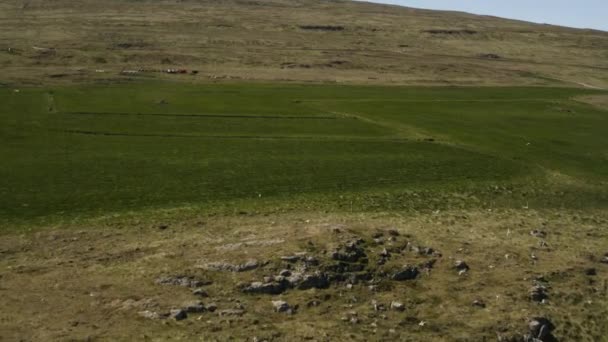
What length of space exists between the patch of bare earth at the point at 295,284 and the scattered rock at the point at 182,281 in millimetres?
53

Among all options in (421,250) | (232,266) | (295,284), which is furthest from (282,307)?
(421,250)

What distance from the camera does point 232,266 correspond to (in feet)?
69.2

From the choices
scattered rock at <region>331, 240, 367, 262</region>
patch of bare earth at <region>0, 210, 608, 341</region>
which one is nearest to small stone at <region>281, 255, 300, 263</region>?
patch of bare earth at <region>0, 210, 608, 341</region>

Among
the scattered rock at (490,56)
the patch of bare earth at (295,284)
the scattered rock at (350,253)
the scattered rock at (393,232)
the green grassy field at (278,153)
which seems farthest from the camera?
the scattered rock at (490,56)

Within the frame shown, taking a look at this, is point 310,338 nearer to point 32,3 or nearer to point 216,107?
point 216,107

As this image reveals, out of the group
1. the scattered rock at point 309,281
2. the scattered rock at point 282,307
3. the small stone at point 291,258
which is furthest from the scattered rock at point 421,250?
the scattered rock at point 282,307

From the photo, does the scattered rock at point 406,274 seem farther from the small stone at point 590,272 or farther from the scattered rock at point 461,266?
the small stone at point 590,272

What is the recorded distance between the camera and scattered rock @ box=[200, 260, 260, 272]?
21.0m

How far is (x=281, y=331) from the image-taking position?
696 inches

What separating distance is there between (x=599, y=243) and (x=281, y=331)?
16657 mm

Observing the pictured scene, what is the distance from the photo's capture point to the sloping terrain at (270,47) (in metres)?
95.1

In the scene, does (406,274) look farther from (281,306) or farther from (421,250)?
(281,306)

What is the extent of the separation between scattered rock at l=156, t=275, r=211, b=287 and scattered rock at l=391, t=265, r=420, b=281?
246 inches

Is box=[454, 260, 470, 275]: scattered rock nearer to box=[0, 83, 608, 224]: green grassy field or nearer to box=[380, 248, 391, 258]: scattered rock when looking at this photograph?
box=[380, 248, 391, 258]: scattered rock
